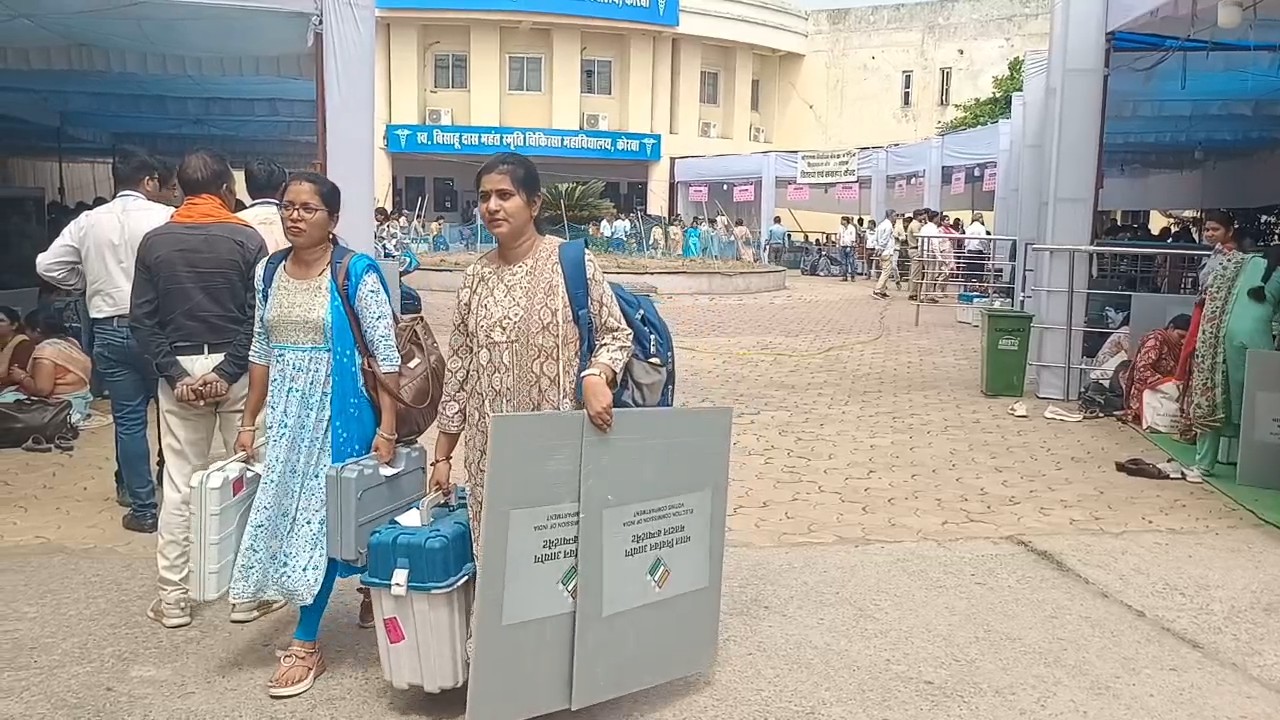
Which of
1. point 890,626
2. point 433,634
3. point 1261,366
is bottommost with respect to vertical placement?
point 890,626

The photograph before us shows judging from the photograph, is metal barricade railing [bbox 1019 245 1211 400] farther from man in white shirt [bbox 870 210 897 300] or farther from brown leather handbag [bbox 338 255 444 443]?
man in white shirt [bbox 870 210 897 300]

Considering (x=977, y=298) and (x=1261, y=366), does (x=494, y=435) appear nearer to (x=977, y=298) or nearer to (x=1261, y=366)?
(x=1261, y=366)

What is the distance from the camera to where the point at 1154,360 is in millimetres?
8195

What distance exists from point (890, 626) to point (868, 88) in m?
37.5

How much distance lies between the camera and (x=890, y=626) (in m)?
4.13

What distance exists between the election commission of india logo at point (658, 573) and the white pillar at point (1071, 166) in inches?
264

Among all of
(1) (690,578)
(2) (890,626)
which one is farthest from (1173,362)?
(1) (690,578)

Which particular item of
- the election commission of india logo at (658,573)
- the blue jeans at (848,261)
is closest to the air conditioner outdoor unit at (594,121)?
the blue jeans at (848,261)

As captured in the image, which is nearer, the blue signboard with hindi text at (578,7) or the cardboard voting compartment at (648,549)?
the cardboard voting compartment at (648,549)

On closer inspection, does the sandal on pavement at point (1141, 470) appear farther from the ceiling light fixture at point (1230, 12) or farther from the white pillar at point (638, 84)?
the white pillar at point (638, 84)

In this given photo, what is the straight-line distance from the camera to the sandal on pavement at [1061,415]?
328 inches

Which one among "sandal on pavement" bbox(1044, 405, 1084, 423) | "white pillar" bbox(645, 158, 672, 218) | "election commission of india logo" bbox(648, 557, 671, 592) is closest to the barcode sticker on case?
"election commission of india logo" bbox(648, 557, 671, 592)

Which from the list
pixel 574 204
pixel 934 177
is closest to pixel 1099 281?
pixel 934 177

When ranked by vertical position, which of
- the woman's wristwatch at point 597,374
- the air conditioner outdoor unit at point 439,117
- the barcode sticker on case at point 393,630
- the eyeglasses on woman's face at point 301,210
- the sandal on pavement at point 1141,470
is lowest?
the sandal on pavement at point 1141,470
